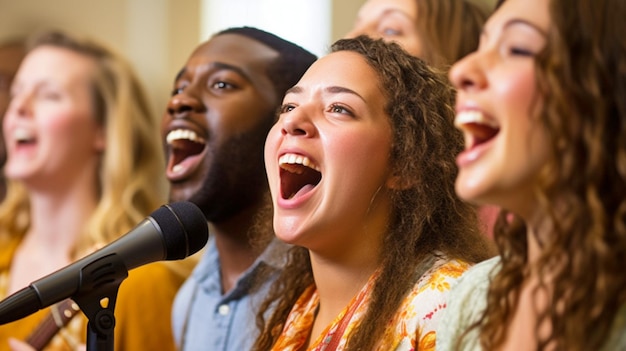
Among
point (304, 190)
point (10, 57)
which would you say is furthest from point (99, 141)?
point (304, 190)

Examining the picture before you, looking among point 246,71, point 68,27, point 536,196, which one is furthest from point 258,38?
point 68,27

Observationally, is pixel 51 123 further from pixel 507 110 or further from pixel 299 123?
pixel 507 110

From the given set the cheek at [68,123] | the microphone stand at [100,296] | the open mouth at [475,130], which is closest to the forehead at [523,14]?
the open mouth at [475,130]

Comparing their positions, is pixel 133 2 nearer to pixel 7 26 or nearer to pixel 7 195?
pixel 7 26

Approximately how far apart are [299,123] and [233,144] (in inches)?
13.5

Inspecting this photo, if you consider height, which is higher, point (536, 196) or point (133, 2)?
point (133, 2)

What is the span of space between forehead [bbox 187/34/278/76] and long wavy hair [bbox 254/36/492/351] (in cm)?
29

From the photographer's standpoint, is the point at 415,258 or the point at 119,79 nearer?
the point at 415,258

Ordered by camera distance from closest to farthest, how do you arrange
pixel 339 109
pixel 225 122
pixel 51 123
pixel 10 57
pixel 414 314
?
1. pixel 414 314
2. pixel 339 109
3. pixel 225 122
4. pixel 51 123
5. pixel 10 57

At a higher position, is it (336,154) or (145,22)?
(145,22)

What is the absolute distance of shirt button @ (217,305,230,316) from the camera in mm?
1703

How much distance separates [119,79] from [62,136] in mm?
204

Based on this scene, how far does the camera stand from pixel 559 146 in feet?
3.10

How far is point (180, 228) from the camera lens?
3.92 ft
